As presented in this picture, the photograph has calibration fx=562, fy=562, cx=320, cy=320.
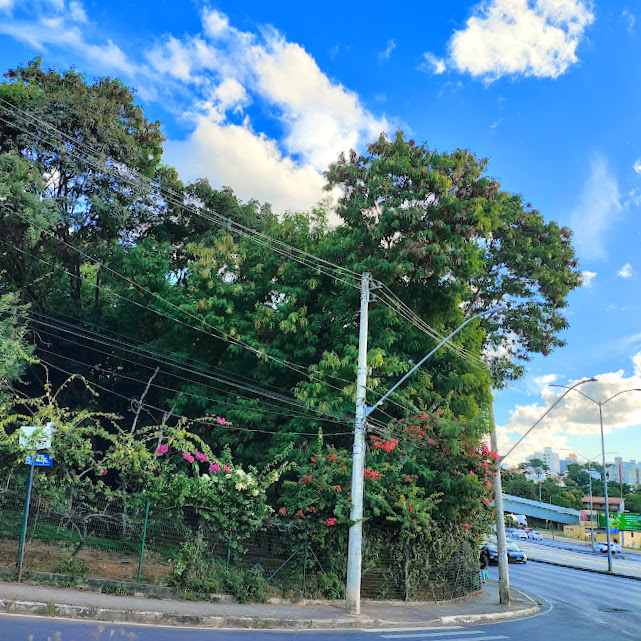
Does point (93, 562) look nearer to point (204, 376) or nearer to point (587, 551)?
point (204, 376)

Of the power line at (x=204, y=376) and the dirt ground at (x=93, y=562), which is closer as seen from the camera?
the dirt ground at (x=93, y=562)

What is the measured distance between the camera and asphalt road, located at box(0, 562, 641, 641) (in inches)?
310

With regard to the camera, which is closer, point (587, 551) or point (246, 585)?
point (246, 585)

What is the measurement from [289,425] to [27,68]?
700 inches

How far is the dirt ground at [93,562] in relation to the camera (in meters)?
12.1

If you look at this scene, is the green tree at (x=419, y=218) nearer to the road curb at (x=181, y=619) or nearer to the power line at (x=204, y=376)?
the power line at (x=204, y=376)

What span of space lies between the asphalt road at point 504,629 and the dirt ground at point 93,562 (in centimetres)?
362

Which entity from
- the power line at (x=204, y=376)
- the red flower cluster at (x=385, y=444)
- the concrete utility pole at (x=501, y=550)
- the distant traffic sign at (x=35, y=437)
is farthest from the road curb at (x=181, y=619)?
the power line at (x=204, y=376)

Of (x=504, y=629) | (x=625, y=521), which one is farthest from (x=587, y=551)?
(x=504, y=629)

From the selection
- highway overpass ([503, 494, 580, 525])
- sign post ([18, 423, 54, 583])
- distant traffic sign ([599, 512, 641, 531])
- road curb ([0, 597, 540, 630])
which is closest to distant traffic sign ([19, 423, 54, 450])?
sign post ([18, 423, 54, 583])

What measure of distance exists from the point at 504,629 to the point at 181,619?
309 inches

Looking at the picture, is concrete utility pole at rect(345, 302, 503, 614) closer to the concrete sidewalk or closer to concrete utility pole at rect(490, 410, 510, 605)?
the concrete sidewalk

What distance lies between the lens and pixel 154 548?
508 inches

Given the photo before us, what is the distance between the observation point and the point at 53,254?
76.9 feet
